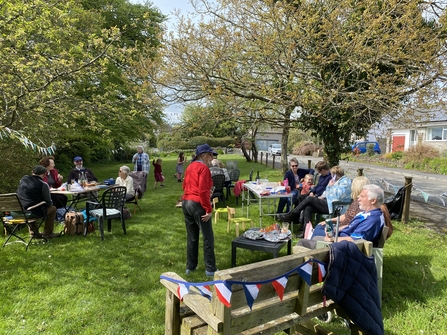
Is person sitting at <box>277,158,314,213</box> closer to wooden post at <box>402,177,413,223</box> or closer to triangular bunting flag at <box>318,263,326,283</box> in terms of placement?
wooden post at <box>402,177,413,223</box>

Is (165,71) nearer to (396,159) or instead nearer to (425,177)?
(425,177)

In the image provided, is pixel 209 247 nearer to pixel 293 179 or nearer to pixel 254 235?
pixel 254 235

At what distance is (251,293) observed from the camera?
6.10 ft

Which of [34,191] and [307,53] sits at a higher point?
[307,53]

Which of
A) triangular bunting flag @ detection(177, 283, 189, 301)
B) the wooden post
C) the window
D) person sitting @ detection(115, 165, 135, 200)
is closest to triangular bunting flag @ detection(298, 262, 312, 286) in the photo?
triangular bunting flag @ detection(177, 283, 189, 301)

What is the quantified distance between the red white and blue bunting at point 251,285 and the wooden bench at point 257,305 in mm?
32

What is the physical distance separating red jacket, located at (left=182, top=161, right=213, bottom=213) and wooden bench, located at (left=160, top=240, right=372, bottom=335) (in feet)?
5.26

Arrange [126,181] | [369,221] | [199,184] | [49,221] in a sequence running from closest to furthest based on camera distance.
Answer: [369,221] → [199,184] → [49,221] → [126,181]

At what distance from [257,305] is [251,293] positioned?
30 centimetres

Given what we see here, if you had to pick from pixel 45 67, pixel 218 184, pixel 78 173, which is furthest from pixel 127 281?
pixel 78 173

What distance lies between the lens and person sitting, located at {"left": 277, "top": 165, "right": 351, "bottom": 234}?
17.4ft

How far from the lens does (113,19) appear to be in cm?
1766

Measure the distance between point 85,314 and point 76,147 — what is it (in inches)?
763

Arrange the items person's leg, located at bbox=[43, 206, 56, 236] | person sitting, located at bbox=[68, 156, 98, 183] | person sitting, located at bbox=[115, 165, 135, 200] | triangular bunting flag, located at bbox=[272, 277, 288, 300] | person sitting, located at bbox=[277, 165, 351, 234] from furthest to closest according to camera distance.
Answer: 1. person sitting, located at bbox=[68, 156, 98, 183]
2. person sitting, located at bbox=[115, 165, 135, 200]
3. person's leg, located at bbox=[43, 206, 56, 236]
4. person sitting, located at bbox=[277, 165, 351, 234]
5. triangular bunting flag, located at bbox=[272, 277, 288, 300]
